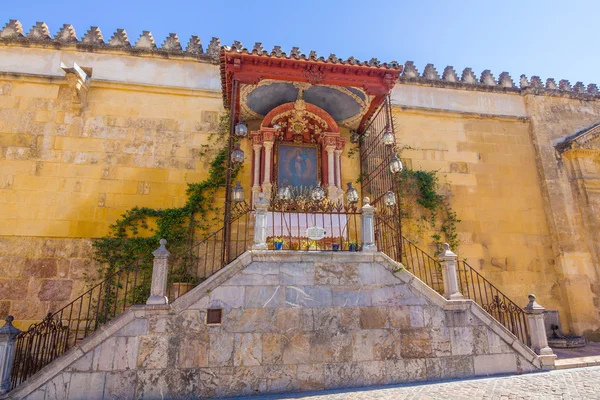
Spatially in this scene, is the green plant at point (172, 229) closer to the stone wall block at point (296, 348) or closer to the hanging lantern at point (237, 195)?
the hanging lantern at point (237, 195)

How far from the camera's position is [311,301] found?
5.56m

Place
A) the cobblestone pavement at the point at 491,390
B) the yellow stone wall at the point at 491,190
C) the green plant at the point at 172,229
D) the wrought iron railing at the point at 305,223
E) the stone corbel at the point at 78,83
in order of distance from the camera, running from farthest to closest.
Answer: the yellow stone wall at the point at 491,190
the stone corbel at the point at 78,83
the green plant at the point at 172,229
the wrought iron railing at the point at 305,223
the cobblestone pavement at the point at 491,390

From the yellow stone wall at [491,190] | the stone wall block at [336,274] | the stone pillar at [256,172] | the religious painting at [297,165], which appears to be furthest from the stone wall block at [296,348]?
the yellow stone wall at [491,190]

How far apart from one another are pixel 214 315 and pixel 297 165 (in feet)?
14.3

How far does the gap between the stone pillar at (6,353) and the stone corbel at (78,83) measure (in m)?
5.52

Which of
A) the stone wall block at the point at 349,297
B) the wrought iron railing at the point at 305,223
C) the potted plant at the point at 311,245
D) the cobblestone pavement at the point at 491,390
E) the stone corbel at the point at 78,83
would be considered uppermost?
the stone corbel at the point at 78,83

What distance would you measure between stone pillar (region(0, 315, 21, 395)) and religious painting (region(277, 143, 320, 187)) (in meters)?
5.35

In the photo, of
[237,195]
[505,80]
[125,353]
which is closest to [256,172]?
[237,195]

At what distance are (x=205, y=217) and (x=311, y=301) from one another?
153 inches

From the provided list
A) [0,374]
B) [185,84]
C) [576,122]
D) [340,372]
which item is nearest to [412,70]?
[576,122]

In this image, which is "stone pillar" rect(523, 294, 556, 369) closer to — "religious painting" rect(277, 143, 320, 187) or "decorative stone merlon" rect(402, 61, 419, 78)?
"religious painting" rect(277, 143, 320, 187)

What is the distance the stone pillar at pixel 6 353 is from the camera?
4793mm

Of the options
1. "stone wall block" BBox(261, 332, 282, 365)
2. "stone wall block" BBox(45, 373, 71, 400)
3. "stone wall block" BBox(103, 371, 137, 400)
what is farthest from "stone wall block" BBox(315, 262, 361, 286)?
"stone wall block" BBox(45, 373, 71, 400)

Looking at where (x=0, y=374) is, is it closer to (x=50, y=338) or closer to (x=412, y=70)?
(x=50, y=338)
